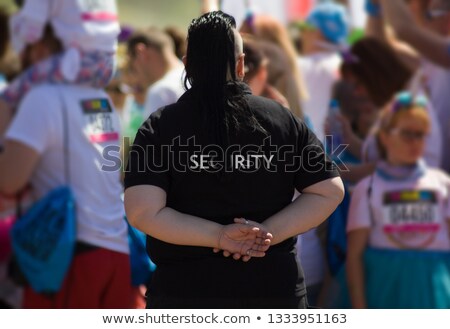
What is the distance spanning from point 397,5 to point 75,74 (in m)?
1.94

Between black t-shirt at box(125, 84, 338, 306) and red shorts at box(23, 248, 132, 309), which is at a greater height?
black t-shirt at box(125, 84, 338, 306)

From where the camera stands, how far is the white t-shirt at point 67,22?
401 cm

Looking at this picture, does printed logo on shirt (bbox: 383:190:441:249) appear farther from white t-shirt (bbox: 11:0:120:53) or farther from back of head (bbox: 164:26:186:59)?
back of head (bbox: 164:26:186:59)

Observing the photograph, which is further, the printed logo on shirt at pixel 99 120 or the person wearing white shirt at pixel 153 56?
the person wearing white shirt at pixel 153 56

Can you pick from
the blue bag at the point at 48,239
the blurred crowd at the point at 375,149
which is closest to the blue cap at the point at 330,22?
the blurred crowd at the point at 375,149

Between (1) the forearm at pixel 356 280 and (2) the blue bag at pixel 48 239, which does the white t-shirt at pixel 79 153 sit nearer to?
(2) the blue bag at pixel 48 239

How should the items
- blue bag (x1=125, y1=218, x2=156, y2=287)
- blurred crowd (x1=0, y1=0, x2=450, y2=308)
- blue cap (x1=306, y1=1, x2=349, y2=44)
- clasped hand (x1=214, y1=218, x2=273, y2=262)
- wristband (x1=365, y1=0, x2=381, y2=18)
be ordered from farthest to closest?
blue cap (x1=306, y1=1, x2=349, y2=44), wristband (x1=365, y1=0, x2=381, y2=18), blurred crowd (x1=0, y1=0, x2=450, y2=308), blue bag (x1=125, y1=218, x2=156, y2=287), clasped hand (x1=214, y1=218, x2=273, y2=262)

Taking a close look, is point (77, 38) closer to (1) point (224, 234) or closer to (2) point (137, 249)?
(2) point (137, 249)

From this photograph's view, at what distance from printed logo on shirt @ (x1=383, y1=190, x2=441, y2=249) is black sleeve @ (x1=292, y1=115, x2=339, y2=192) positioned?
1583mm

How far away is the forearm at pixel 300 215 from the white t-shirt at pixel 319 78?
320 centimetres

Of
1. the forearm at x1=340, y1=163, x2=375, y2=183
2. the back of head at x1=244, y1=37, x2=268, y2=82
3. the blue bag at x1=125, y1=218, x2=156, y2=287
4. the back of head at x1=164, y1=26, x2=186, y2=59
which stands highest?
the back of head at x1=244, y1=37, x2=268, y2=82

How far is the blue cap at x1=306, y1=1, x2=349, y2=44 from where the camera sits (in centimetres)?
619

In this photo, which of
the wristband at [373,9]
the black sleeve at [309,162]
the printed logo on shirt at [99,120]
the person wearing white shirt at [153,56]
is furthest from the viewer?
the wristband at [373,9]

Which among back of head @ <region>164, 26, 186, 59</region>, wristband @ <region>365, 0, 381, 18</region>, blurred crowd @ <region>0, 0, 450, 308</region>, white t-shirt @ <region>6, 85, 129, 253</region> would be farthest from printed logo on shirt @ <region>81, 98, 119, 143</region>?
wristband @ <region>365, 0, 381, 18</region>
